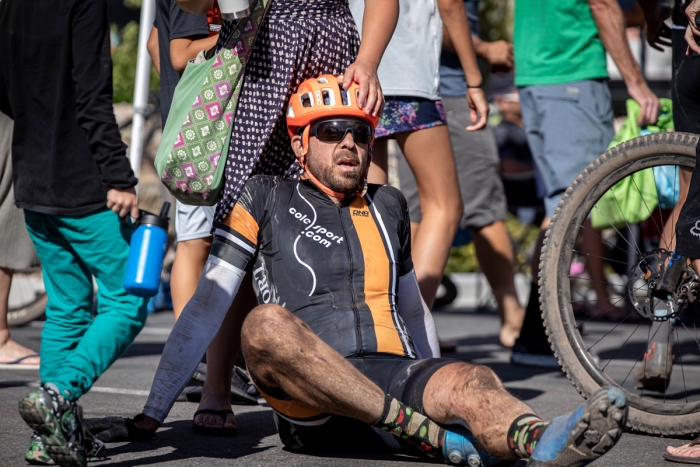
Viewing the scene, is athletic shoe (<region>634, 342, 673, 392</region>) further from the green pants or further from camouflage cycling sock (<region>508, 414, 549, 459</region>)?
the green pants

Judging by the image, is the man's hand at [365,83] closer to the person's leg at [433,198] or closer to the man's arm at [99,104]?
the man's arm at [99,104]

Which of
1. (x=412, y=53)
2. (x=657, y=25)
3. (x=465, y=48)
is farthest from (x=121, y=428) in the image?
(x=657, y=25)

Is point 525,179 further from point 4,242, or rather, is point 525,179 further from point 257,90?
point 257,90

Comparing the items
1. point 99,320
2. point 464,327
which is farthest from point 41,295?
point 99,320

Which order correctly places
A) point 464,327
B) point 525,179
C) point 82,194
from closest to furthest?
point 82,194, point 464,327, point 525,179

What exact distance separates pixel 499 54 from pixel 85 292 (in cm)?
359

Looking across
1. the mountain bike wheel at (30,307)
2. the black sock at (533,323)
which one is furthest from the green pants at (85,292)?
the mountain bike wheel at (30,307)

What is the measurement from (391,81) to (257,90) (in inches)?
41.3

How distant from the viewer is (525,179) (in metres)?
8.73

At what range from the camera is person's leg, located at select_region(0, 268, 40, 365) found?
5.02 metres

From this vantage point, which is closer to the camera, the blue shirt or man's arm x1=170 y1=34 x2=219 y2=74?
man's arm x1=170 y1=34 x2=219 y2=74

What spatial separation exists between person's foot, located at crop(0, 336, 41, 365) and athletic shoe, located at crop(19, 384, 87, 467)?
2.62 meters

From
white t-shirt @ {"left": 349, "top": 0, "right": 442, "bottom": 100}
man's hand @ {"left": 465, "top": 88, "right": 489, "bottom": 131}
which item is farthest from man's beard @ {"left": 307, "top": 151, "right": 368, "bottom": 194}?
man's hand @ {"left": 465, "top": 88, "right": 489, "bottom": 131}

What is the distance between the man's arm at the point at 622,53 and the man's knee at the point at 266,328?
2589 mm
